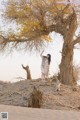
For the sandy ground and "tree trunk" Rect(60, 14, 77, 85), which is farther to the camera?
"tree trunk" Rect(60, 14, 77, 85)

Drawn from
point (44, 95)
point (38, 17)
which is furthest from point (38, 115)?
point (38, 17)

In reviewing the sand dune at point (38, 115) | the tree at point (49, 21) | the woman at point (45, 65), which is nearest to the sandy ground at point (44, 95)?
the woman at point (45, 65)

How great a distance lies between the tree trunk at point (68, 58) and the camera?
18688mm

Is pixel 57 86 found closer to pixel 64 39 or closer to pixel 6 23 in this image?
pixel 64 39

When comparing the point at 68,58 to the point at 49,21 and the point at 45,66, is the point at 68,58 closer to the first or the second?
the point at 45,66

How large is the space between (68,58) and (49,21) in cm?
199

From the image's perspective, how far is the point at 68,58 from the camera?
19.0 metres

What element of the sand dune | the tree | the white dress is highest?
the tree

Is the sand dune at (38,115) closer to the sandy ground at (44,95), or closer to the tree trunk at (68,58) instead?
the sandy ground at (44,95)

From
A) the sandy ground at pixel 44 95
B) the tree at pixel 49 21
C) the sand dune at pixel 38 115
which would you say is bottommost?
the sand dune at pixel 38 115

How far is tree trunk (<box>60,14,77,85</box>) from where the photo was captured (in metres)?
18.7

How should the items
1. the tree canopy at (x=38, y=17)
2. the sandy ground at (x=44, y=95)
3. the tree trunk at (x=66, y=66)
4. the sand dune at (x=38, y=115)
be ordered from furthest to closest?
the tree trunk at (x=66, y=66) < the tree canopy at (x=38, y=17) < the sandy ground at (x=44, y=95) < the sand dune at (x=38, y=115)

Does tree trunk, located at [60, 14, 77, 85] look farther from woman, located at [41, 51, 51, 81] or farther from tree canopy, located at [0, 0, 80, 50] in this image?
woman, located at [41, 51, 51, 81]

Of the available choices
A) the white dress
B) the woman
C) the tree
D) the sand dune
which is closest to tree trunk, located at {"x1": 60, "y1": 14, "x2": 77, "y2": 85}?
the tree
